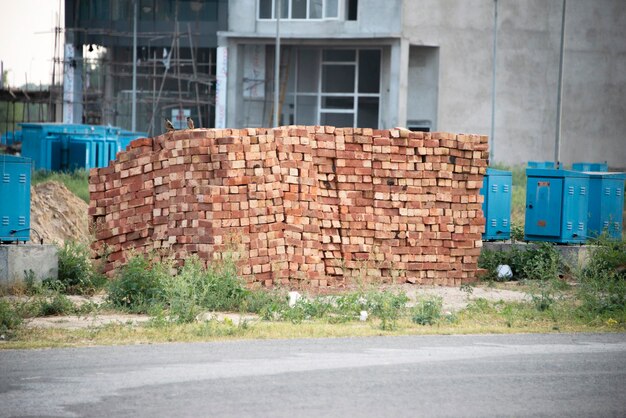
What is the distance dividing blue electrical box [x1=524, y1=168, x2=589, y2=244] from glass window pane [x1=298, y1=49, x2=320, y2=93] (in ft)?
126

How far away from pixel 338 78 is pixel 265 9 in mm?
5283

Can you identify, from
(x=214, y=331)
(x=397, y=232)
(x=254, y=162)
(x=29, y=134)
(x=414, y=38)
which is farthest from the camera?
(x=414, y=38)

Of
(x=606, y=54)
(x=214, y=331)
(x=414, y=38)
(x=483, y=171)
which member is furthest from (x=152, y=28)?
(x=214, y=331)

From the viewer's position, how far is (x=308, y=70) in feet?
189

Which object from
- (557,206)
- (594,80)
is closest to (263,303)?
(557,206)

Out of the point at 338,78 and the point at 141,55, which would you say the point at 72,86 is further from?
the point at 338,78

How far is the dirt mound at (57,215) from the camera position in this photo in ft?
71.0

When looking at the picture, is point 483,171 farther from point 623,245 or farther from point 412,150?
point 623,245

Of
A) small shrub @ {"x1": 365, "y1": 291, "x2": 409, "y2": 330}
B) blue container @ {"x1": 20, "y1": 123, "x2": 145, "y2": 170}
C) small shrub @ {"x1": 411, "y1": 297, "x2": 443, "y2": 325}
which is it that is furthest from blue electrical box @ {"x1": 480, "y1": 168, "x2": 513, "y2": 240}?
blue container @ {"x1": 20, "y1": 123, "x2": 145, "y2": 170}

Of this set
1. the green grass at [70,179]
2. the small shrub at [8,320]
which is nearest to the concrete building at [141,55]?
the green grass at [70,179]

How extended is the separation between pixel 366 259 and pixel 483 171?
2707mm

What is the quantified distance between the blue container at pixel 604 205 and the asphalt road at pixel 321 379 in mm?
8418

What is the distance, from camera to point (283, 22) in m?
55.6

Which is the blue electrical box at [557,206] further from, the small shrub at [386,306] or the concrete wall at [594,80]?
the concrete wall at [594,80]
